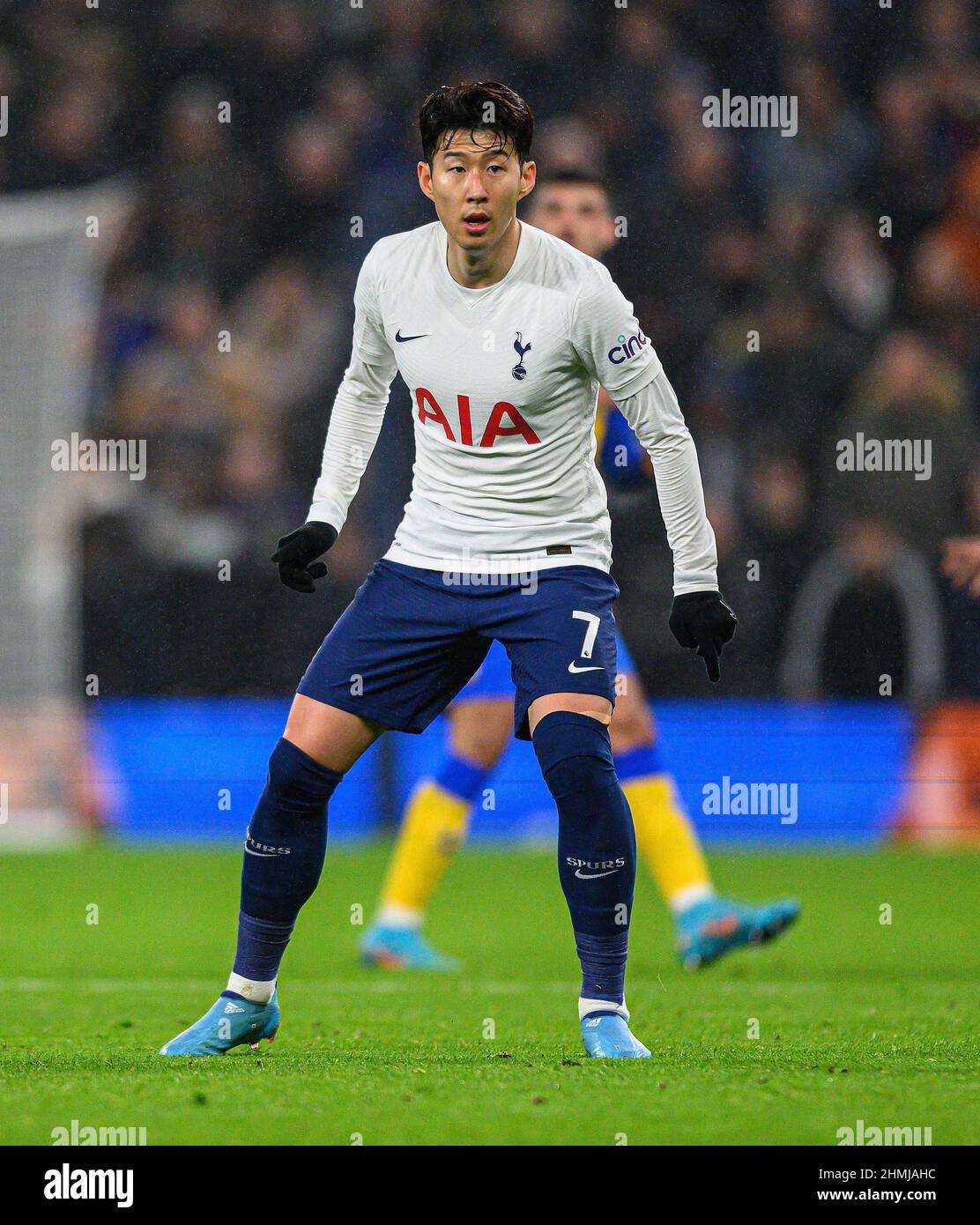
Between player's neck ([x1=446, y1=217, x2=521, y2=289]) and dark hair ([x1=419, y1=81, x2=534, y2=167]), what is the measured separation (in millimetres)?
164

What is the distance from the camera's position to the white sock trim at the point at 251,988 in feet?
14.2

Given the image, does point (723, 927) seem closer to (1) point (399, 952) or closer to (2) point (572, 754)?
(1) point (399, 952)

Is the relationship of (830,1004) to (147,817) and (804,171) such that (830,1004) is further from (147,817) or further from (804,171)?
(804,171)

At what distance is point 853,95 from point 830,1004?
641 cm

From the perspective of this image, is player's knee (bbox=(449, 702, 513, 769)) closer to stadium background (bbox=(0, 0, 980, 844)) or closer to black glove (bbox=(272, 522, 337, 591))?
black glove (bbox=(272, 522, 337, 591))

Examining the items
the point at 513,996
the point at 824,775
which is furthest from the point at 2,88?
the point at 513,996

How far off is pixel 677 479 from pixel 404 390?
4233mm

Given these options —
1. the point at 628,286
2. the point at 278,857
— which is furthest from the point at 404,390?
the point at 278,857

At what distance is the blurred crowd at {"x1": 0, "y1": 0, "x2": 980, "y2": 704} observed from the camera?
30.8ft

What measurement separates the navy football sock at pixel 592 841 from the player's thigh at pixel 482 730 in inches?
78.3

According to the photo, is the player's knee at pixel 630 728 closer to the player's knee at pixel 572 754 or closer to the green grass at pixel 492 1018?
the green grass at pixel 492 1018

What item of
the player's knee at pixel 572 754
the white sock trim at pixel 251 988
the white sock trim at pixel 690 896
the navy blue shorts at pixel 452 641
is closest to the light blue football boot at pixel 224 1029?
the white sock trim at pixel 251 988

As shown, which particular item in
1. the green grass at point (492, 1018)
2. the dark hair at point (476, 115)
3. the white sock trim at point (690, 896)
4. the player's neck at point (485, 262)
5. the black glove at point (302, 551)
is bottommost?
the green grass at point (492, 1018)

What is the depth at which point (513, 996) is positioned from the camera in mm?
5523
